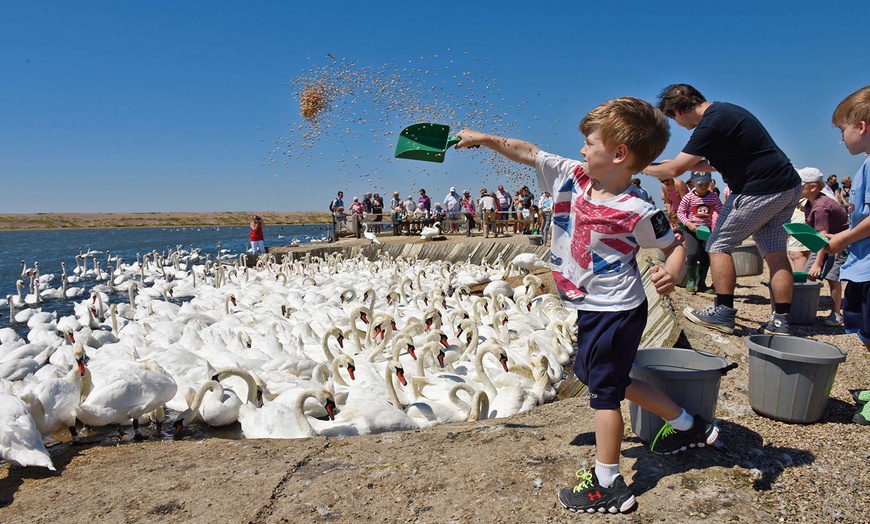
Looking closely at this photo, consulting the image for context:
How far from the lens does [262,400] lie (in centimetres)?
557

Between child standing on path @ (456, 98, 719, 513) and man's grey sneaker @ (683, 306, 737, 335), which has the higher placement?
child standing on path @ (456, 98, 719, 513)

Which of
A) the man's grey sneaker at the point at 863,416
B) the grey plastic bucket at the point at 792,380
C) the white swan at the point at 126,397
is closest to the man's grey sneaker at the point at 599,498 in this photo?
the grey plastic bucket at the point at 792,380

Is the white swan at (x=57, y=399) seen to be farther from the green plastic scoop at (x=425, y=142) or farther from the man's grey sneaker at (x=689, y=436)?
the man's grey sneaker at (x=689, y=436)

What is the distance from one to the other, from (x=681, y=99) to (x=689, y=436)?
266 centimetres

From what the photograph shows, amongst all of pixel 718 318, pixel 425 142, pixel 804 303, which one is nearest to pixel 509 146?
pixel 425 142

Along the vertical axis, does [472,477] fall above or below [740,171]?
below

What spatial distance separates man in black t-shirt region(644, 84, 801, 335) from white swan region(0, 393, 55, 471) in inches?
184

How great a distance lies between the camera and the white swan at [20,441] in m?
3.82

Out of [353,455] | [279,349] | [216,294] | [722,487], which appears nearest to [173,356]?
[279,349]

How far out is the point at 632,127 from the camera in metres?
2.44

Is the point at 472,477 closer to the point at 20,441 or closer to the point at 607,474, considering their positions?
the point at 607,474

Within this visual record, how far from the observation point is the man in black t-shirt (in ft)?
13.9

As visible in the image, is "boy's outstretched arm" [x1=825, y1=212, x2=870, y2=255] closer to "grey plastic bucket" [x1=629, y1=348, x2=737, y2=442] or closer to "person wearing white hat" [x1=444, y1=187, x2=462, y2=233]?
"grey plastic bucket" [x1=629, y1=348, x2=737, y2=442]

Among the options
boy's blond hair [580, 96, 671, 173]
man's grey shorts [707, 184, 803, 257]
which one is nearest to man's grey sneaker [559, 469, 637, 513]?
boy's blond hair [580, 96, 671, 173]
